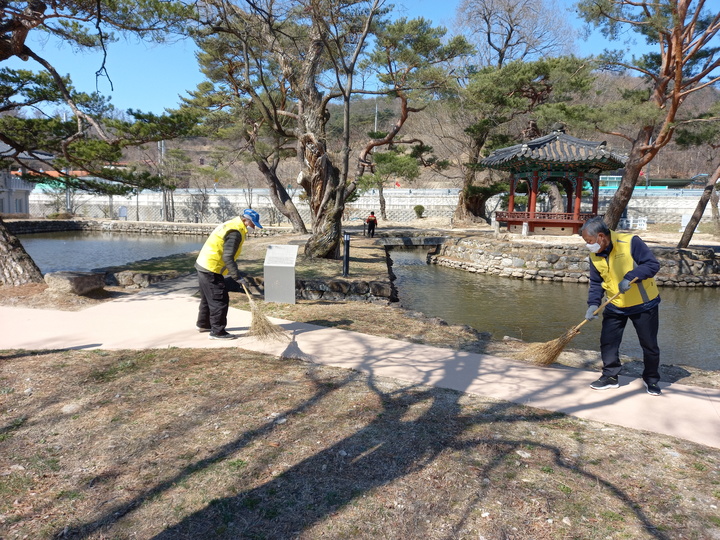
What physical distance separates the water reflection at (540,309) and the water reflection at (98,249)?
11.0 metres

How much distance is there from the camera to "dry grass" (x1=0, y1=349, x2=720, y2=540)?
2.58 meters

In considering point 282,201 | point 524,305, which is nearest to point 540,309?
point 524,305

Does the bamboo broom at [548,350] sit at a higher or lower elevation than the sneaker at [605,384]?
higher

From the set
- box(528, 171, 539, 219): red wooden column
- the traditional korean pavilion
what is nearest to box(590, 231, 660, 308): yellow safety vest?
the traditional korean pavilion

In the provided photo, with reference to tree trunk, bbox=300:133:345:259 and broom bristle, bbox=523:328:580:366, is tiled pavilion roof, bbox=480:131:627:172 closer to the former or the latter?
tree trunk, bbox=300:133:345:259

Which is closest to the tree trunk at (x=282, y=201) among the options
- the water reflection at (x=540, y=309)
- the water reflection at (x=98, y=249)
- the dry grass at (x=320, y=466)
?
the water reflection at (x=98, y=249)

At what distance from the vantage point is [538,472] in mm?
3072

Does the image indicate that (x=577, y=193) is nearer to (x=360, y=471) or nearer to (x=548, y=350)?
(x=548, y=350)

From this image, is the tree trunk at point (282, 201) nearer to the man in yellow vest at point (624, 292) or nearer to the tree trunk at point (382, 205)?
the tree trunk at point (382, 205)

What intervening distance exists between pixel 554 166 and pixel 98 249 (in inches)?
847

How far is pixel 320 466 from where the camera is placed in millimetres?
3115

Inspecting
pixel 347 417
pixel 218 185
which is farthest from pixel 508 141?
pixel 218 185

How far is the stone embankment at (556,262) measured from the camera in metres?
16.2

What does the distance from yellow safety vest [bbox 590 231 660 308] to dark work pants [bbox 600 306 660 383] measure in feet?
0.48
